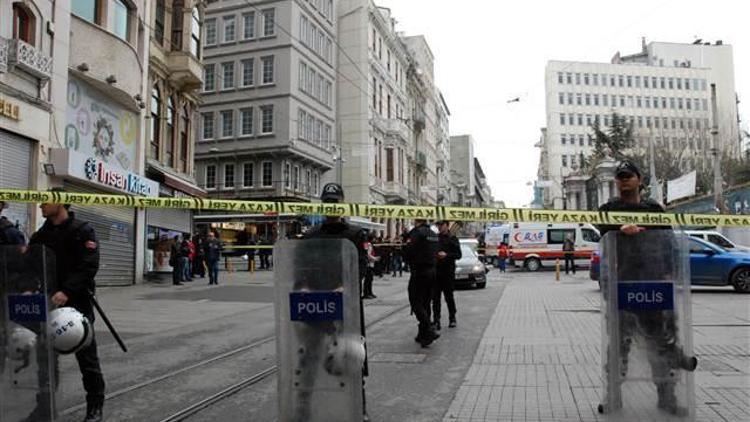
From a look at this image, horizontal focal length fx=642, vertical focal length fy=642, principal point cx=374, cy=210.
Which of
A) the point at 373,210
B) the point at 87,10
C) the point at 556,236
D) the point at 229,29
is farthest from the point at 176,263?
the point at 229,29

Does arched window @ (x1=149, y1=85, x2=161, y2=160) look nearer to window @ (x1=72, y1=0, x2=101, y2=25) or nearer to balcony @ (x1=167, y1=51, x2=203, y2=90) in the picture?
balcony @ (x1=167, y1=51, x2=203, y2=90)

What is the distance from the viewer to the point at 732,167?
42688 mm

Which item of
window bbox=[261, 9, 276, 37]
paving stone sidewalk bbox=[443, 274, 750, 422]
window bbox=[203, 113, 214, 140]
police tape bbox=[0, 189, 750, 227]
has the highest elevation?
window bbox=[261, 9, 276, 37]

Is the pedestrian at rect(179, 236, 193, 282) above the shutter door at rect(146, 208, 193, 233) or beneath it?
beneath

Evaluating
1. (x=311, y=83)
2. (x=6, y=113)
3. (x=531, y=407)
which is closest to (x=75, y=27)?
(x=6, y=113)

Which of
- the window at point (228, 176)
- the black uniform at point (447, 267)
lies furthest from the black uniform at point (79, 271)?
the window at point (228, 176)

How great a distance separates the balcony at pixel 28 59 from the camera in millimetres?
14375

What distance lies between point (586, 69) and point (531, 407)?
11253 centimetres

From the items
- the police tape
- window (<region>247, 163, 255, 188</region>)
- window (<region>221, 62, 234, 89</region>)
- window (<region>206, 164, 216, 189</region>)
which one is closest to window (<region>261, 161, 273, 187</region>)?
window (<region>247, 163, 255, 188</region>)

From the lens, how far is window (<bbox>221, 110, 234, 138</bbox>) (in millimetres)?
43281

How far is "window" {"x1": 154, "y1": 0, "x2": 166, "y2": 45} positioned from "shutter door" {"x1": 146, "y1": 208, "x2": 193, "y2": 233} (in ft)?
22.1

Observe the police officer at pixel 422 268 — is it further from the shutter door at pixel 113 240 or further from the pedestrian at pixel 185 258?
the pedestrian at pixel 185 258

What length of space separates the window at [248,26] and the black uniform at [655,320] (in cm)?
4113

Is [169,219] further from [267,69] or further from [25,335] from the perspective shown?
[25,335]
